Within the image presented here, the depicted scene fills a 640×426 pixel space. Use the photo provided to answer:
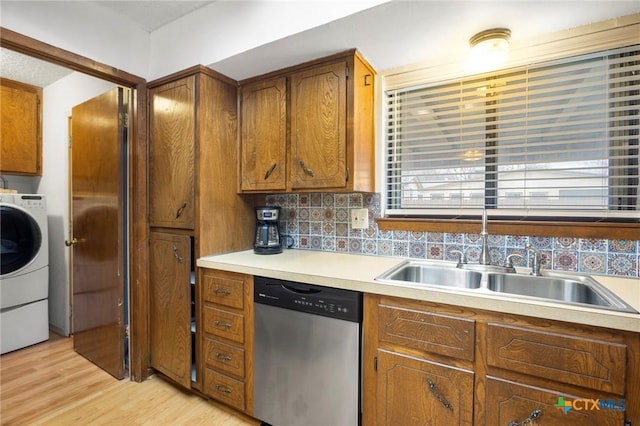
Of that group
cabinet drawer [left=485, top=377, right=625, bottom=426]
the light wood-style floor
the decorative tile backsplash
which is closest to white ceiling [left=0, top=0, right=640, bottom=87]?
the decorative tile backsplash

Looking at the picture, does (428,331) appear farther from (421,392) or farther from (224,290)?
(224,290)

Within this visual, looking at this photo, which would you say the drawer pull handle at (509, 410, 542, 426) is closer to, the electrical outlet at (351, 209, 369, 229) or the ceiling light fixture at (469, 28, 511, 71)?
the electrical outlet at (351, 209, 369, 229)

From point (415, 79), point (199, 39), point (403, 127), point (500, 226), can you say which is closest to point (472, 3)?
point (415, 79)

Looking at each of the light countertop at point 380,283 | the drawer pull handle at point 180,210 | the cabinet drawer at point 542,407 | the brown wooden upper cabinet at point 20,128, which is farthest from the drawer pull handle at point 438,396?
the brown wooden upper cabinet at point 20,128

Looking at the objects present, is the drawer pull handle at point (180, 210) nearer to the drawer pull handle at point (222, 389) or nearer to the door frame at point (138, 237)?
the door frame at point (138, 237)

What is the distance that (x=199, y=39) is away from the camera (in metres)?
1.81

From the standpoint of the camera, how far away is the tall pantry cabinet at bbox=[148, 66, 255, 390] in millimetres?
1792

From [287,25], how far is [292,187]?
0.84 m

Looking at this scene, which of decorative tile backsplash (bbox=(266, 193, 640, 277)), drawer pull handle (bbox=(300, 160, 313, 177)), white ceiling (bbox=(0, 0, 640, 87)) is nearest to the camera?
white ceiling (bbox=(0, 0, 640, 87))

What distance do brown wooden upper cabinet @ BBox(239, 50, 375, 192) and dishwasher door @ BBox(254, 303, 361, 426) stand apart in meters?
0.73

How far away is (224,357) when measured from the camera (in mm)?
1690

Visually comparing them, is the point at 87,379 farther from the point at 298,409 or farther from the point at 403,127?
the point at 403,127

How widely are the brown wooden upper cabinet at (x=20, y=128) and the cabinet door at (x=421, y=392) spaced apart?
11.5ft

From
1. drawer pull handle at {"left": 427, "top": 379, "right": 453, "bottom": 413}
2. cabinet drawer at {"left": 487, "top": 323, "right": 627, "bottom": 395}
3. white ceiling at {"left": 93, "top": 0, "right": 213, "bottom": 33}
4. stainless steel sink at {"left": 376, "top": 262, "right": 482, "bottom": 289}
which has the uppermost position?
white ceiling at {"left": 93, "top": 0, "right": 213, "bottom": 33}
